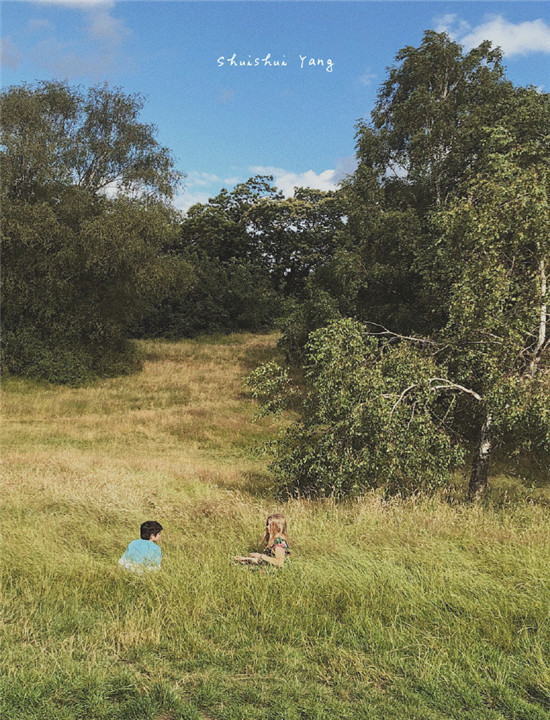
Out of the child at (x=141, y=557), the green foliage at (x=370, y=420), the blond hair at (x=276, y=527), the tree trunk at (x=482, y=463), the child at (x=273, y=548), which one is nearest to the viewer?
the child at (x=141, y=557)

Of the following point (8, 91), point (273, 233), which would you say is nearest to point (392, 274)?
point (8, 91)

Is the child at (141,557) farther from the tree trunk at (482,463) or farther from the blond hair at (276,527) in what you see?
the tree trunk at (482,463)

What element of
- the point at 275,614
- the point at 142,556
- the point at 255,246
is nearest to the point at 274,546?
the point at 275,614

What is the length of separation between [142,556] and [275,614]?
2.03m

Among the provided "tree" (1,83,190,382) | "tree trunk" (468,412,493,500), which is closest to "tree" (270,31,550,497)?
"tree trunk" (468,412,493,500)

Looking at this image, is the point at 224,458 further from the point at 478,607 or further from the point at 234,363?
the point at 234,363

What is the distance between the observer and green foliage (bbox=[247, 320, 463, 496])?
36.4ft

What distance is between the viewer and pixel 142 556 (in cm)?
672

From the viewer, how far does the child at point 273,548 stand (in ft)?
22.0

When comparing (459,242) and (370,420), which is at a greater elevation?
(459,242)

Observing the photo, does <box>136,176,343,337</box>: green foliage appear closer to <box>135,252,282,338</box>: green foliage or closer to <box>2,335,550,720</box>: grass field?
<box>135,252,282,338</box>: green foliage

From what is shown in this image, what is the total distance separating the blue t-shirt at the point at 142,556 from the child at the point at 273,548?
1.00m

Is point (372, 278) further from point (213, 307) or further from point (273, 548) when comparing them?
point (213, 307)

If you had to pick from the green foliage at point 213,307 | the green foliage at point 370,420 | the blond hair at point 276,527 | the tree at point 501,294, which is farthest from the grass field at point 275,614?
the green foliage at point 213,307
